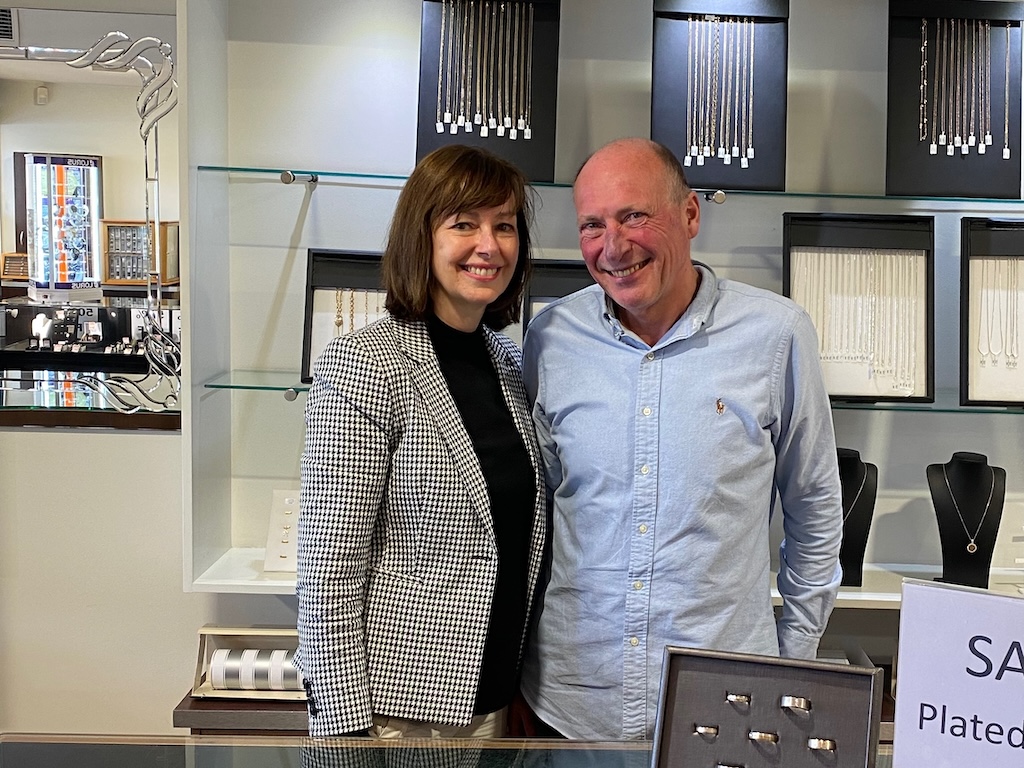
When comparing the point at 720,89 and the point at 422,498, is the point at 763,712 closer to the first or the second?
the point at 422,498

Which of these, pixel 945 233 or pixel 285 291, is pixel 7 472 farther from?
pixel 945 233

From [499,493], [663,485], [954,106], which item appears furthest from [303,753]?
[954,106]

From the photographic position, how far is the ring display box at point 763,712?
914 mm

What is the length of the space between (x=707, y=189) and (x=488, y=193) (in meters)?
0.81

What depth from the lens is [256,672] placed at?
2283 mm

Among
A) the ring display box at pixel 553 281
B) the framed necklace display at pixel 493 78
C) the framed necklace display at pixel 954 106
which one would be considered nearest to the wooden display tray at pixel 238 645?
the ring display box at pixel 553 281

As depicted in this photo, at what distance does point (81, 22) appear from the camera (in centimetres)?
242

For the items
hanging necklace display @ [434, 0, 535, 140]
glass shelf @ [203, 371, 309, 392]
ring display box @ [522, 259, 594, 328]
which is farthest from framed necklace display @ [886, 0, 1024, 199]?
glass shelf @ [203, 371, 309, 392]

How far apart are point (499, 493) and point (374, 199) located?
1.09m

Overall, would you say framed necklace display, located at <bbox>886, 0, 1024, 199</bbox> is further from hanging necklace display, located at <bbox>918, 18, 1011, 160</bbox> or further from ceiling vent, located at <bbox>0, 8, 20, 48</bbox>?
ceiling vent, located at <bbox>0, 8, 20, 48</bbox>

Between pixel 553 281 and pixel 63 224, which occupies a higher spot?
pixel 63 224

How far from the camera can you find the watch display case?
2.44 m

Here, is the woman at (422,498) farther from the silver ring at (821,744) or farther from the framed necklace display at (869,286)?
the framed necklace display at (869,286)

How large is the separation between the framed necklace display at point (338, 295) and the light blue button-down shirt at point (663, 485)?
29.9 inches
